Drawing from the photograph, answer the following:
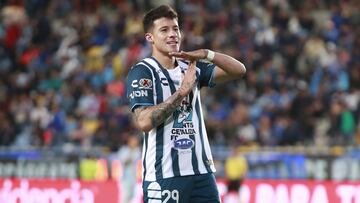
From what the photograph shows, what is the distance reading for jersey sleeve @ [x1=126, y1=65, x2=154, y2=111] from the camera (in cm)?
636

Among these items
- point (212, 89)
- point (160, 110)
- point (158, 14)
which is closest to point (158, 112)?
point (160, 110)

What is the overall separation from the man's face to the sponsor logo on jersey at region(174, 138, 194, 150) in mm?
615

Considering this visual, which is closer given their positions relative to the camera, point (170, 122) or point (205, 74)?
point (170, 122)

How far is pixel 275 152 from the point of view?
1571 cm

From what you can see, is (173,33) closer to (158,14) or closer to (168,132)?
(158,14)

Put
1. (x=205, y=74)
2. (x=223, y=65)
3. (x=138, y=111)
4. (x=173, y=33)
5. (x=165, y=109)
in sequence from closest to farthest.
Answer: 1. (x=165, y=109)
2. (x=138, y=111)
3. (x=173, y=33)
4. (x=223, y=65)
5. (x=205, y=74)

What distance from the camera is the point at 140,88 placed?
636 cm

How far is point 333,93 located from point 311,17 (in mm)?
2888

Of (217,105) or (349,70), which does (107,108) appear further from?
(349,70)

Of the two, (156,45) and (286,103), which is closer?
(156,45)

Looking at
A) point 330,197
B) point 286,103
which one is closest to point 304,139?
point 286,103

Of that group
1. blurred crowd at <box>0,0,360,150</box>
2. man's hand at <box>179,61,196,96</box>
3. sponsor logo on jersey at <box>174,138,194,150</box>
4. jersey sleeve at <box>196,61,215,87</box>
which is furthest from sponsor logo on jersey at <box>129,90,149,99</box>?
blurred crowd at <box>0,0,360,150</box>

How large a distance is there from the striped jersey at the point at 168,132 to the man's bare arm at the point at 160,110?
95 mm

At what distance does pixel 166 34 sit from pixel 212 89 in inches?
484
